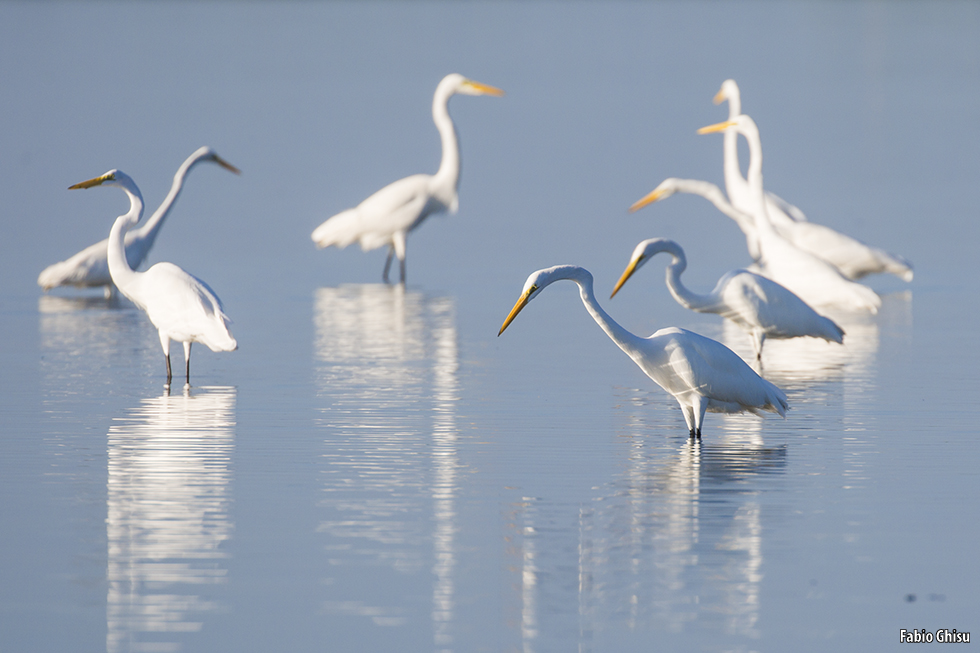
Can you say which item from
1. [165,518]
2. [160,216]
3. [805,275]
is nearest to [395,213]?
[160,216]

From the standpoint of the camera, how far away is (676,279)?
1125cm

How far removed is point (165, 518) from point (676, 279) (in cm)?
540

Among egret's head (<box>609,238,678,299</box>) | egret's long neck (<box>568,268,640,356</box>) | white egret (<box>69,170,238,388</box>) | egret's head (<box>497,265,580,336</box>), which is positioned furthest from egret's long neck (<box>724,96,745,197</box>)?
egret's head (<box>497,265,580,336</box>)

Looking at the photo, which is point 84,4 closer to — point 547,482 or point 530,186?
point 530,186

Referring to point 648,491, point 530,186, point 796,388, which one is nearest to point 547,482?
point 648,491

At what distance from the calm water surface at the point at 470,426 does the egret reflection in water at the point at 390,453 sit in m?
0.03

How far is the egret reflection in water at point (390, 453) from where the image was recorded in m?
6.08

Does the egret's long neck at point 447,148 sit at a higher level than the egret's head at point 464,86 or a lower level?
lower

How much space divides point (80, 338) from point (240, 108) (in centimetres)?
2024

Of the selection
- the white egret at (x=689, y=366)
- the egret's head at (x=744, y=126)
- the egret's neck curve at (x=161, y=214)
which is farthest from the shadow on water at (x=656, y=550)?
the egret's head at (x=744, y=126)

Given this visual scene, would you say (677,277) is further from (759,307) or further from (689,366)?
(689,366)

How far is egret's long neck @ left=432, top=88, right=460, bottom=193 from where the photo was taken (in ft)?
61.5

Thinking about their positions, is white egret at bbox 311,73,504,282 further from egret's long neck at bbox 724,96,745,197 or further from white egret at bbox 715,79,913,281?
white egret at bbox 715,79,913,281

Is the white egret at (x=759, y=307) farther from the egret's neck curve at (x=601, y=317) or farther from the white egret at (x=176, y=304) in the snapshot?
the white egret at (x=176, y=304)
